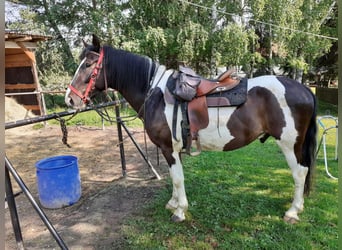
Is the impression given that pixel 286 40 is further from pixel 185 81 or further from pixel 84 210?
pixel 84 210

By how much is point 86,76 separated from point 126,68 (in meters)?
0.36

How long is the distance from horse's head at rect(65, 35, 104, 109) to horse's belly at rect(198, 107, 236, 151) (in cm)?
107

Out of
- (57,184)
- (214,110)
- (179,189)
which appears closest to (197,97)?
(214,110)

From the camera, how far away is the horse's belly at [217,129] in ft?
7.54

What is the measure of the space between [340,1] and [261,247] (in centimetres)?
202

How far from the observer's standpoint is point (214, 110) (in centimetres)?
231

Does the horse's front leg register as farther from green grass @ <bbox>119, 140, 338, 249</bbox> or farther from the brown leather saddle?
the brown leather saddle

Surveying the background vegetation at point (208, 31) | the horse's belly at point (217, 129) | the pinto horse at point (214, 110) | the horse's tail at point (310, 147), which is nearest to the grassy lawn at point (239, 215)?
the pinto horse at point (214, 110)

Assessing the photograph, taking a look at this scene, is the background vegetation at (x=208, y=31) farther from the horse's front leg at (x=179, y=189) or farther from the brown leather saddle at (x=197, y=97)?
the horse's front leg at (x=179, y=189)

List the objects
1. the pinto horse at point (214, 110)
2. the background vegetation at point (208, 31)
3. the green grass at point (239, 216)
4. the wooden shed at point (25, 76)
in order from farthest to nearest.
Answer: the background vegetation at point (208, 31) < the wooden shed at point (25, 76) < the pinto horse at point (214, 110) < the green grass at point (239, 216)

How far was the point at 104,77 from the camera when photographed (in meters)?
2.40

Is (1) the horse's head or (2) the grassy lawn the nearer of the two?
(2) the grassy lawn

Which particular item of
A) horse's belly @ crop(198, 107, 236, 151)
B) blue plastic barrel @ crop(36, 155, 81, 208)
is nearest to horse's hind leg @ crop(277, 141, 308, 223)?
horse's belly @ crop(198, 107, 236, 151)

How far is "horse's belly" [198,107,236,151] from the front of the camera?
2.30 metres
